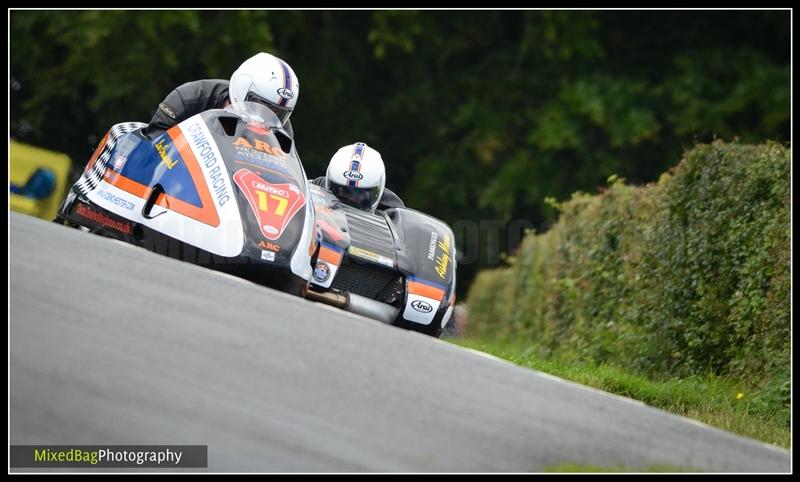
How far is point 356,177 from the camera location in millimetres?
9227

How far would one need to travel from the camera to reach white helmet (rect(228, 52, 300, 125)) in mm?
8672

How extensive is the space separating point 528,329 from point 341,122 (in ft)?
36.9

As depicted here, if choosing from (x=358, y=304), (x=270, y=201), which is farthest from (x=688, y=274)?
(x=270, y=201)

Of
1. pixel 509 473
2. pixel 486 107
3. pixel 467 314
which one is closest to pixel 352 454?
pixel 509 473

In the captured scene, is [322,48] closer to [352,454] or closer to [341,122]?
[341,122]

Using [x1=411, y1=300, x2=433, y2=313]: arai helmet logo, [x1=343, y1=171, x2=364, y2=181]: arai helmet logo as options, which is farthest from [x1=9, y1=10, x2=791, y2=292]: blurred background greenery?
[x1=411, y1=300, x2=433, y2=313]: arai helmet logo

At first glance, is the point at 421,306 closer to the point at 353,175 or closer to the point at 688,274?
the point at 353,175

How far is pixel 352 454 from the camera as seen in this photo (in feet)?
13.5

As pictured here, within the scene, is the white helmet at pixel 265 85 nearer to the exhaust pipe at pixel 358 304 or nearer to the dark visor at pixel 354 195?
the dark visor at pixel 354 195

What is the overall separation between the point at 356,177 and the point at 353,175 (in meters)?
0.03

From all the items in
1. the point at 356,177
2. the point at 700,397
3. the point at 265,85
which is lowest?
the point at 700,397

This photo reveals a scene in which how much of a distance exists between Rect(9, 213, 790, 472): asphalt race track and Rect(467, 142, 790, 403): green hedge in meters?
2.39

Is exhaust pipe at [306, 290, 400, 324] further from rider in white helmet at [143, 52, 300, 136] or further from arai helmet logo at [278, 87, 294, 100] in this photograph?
arai helmet logo at [278, 87, 294, 100]

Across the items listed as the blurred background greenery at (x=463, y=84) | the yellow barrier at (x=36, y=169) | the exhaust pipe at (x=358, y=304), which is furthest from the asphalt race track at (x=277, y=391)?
the blurred background greenery at (x=463, y=84)
